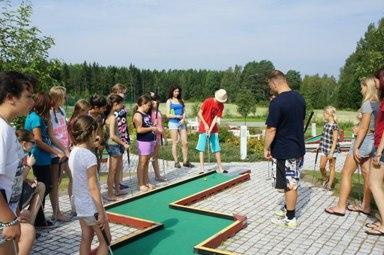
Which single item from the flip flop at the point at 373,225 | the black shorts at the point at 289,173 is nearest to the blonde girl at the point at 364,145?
the flip flop at the point at 373,225

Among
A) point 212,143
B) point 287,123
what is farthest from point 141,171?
point 287,123

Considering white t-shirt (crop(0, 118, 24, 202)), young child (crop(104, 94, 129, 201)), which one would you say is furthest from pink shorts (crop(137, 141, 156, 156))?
white t-shirt (crop(0, 118, 24, 202))

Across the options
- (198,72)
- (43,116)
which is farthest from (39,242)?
(198,72)

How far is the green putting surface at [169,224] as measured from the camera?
15.1 ft

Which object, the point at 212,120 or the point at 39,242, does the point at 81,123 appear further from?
the point at 212,120

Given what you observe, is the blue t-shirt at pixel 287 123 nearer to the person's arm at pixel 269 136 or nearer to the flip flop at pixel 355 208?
the person's arm at pixel 269 136

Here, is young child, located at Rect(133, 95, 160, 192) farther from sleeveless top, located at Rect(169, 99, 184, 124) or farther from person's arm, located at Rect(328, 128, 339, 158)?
person's arm, located at Rect(328, 128, 339, 158)

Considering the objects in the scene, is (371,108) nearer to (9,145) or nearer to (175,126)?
(9,145)

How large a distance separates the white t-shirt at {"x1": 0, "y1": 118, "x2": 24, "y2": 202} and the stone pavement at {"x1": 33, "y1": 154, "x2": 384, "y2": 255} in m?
2.30

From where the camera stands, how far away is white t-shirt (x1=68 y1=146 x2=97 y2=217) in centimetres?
362

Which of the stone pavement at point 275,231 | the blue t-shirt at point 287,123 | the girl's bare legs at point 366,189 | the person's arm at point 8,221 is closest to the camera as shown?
the person's arm at point 8,221

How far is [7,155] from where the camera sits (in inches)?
101

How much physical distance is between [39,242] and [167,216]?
1.76 meters

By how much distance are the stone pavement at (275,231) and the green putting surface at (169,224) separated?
412 millimetres
